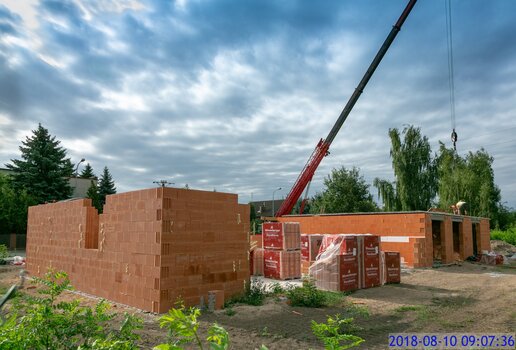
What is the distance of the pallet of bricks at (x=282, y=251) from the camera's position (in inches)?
656

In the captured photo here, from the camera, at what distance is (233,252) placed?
11.8m

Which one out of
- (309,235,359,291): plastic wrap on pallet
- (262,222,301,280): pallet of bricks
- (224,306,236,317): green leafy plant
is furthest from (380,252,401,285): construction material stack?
(224,306,236,317): green leafy plant

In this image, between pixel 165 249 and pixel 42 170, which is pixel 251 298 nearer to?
pixel 165 249

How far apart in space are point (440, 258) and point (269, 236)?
1256 centimetres

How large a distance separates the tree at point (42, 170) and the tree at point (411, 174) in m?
31.8

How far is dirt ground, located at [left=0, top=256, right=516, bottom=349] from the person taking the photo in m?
8.08

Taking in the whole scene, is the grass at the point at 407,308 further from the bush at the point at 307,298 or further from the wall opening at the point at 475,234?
the wall opening at the point at 475,234

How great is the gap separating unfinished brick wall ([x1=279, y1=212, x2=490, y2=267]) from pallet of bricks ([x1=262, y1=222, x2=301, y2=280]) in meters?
7.07

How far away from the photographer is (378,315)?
33.4ft

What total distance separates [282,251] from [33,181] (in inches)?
1220

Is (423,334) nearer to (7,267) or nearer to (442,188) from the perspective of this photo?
(7,267)

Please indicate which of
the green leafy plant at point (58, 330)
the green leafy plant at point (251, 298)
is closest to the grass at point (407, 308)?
the green leafy plant at point (251, 298)

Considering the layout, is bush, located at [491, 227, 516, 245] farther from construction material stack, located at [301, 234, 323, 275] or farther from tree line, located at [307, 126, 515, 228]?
construction material stack, located at [301, 234, 323, 275]

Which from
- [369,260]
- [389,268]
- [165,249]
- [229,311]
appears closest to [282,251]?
[369,260]
